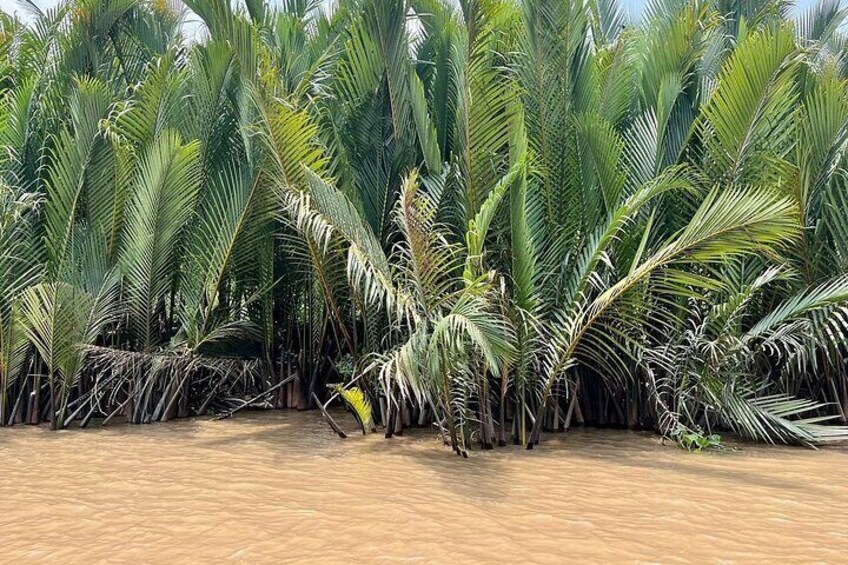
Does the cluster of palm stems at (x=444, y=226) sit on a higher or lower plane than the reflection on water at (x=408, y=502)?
higher

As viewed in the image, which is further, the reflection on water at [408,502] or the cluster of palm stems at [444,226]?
the cluster of palm stems at [444,226]

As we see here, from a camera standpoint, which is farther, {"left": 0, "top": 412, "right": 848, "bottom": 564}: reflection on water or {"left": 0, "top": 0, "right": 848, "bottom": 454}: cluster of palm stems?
{"left": 0, "top": 0, "right": 848, "bottom": 454}: cluster of palm stems

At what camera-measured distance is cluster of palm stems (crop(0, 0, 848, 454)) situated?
13.5 ft

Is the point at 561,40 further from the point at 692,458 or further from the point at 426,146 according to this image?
the point at 692,458

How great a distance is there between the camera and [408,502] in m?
3.00

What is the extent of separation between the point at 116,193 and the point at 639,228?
4119mm

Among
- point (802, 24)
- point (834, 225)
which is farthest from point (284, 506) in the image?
point (802, 24)

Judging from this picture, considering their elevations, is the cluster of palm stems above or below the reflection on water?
above

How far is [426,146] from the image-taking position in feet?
16.2

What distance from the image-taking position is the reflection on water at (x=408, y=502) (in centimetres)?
240

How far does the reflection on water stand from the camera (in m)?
2.40

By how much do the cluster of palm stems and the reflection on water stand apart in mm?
485

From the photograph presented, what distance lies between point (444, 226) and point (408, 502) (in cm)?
233

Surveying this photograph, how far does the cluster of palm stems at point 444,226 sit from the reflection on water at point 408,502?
49 cm
